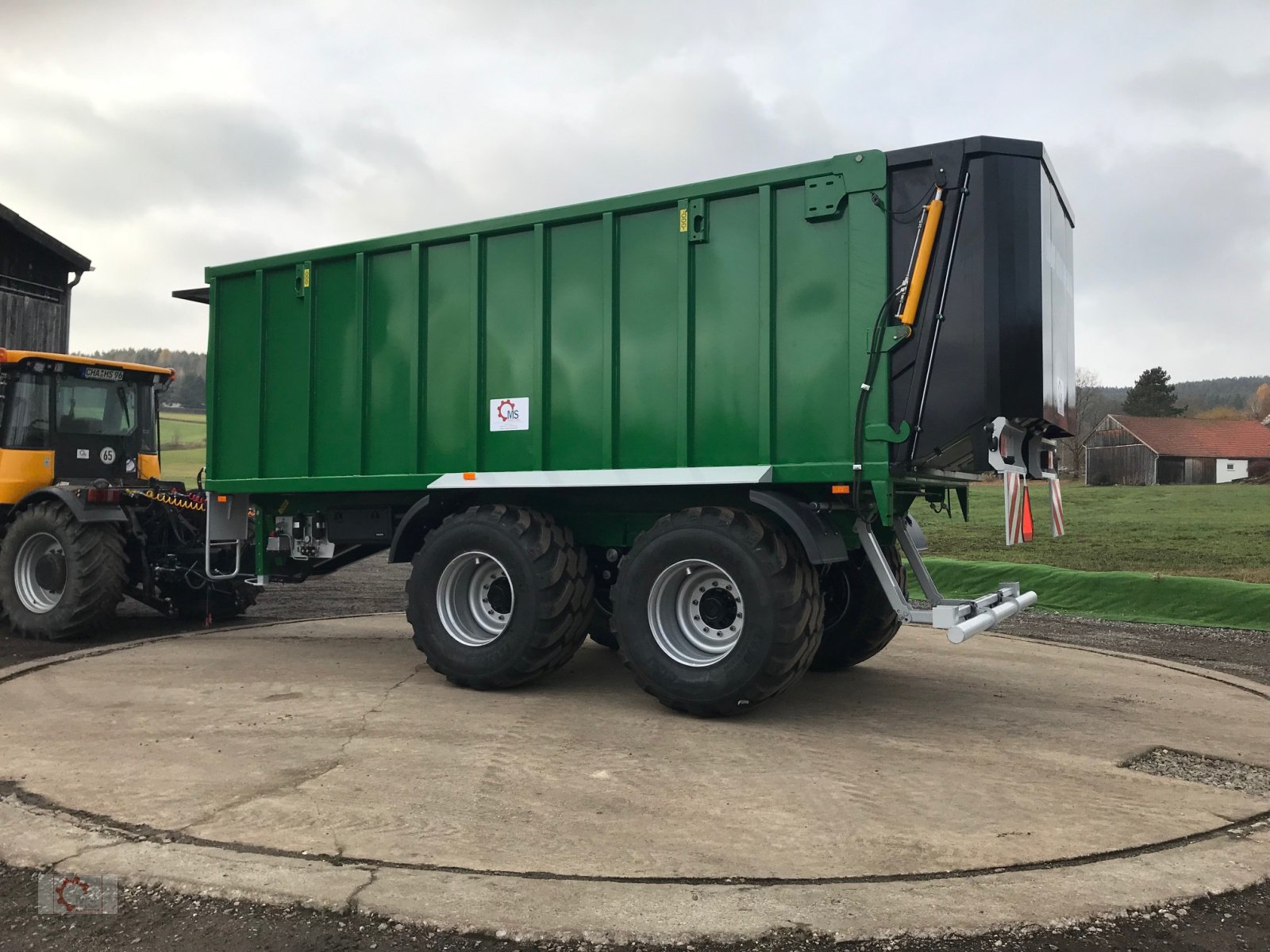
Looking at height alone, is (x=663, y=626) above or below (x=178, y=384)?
below

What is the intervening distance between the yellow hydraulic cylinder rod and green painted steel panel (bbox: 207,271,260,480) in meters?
5.26

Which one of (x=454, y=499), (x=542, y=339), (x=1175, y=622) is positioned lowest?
(x=1175, y=622)

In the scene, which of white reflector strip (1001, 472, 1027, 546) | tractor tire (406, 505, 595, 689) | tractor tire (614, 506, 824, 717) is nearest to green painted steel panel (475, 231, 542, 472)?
tractor tire (406, 505, 595, 689)

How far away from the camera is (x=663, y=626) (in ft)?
19.4

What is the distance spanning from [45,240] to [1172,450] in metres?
50.5

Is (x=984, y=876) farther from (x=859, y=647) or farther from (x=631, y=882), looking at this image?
(x=859, y=647)

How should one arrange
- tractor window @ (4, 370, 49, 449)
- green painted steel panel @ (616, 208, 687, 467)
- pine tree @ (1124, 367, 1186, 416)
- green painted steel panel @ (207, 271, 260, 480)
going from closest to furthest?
green painted steel panel @ (616, 208, 687, 467), green painted steel panel @ (207, 271, 260, 480), tractor window @ (4, 370, 49, 449), pine tree @ (1124, 367, 1186, 416)

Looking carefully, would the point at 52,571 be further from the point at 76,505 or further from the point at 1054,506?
the point at 1054,506

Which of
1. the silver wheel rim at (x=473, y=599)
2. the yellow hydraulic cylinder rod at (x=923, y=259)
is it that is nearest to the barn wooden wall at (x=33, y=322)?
the silver wheel rim at (x=473, y=599)

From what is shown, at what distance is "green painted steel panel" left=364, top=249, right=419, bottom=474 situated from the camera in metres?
7.20

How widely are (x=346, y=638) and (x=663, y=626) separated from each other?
4.11 m

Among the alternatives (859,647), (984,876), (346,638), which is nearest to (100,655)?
(346,638)

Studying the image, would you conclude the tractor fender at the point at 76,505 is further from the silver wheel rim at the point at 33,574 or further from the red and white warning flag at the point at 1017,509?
the red and white warning flag at the point at 1017,509

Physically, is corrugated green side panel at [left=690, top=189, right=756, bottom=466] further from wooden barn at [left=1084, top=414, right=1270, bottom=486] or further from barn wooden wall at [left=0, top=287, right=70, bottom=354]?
wooden barn at [left=1084, top=414, right=1270, bottom=486]
